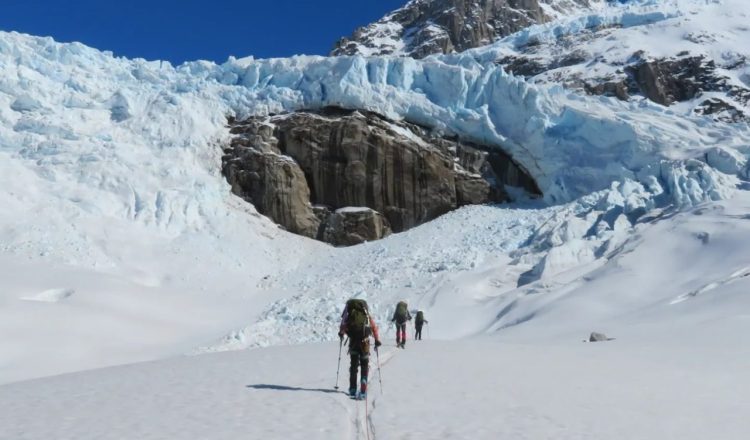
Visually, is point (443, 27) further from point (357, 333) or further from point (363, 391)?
point (363, 391)

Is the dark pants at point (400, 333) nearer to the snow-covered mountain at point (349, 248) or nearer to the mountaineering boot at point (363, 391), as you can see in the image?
the snow-covered mountain at point (349, 248)

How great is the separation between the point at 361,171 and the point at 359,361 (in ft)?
109

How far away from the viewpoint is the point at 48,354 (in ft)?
67.9

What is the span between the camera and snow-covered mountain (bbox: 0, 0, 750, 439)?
8688mm

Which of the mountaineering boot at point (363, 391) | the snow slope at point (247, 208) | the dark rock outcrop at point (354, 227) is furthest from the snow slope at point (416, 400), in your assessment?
the dark rock outcrop at point (354, 227)

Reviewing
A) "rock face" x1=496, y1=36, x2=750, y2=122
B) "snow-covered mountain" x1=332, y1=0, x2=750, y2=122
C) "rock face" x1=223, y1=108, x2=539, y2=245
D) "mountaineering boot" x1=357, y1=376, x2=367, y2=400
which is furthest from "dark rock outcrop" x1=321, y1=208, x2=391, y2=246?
"mountaineering boot" x1=357, y1=376, x2=367, y2=400

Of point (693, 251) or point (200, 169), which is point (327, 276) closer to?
point (200, 169)

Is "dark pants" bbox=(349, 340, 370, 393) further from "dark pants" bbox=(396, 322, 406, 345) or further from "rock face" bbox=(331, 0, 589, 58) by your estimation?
"rock face" bbox=(331, 0, 589, 58)

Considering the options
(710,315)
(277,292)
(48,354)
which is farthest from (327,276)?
→ (710,315)

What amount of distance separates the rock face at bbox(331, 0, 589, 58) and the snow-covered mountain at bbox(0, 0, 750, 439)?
56210 millimetres

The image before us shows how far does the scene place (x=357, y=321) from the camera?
903cm

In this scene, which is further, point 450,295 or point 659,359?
point 450,295

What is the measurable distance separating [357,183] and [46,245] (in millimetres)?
18999

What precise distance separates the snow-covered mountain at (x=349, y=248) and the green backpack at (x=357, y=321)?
88 centimetres
